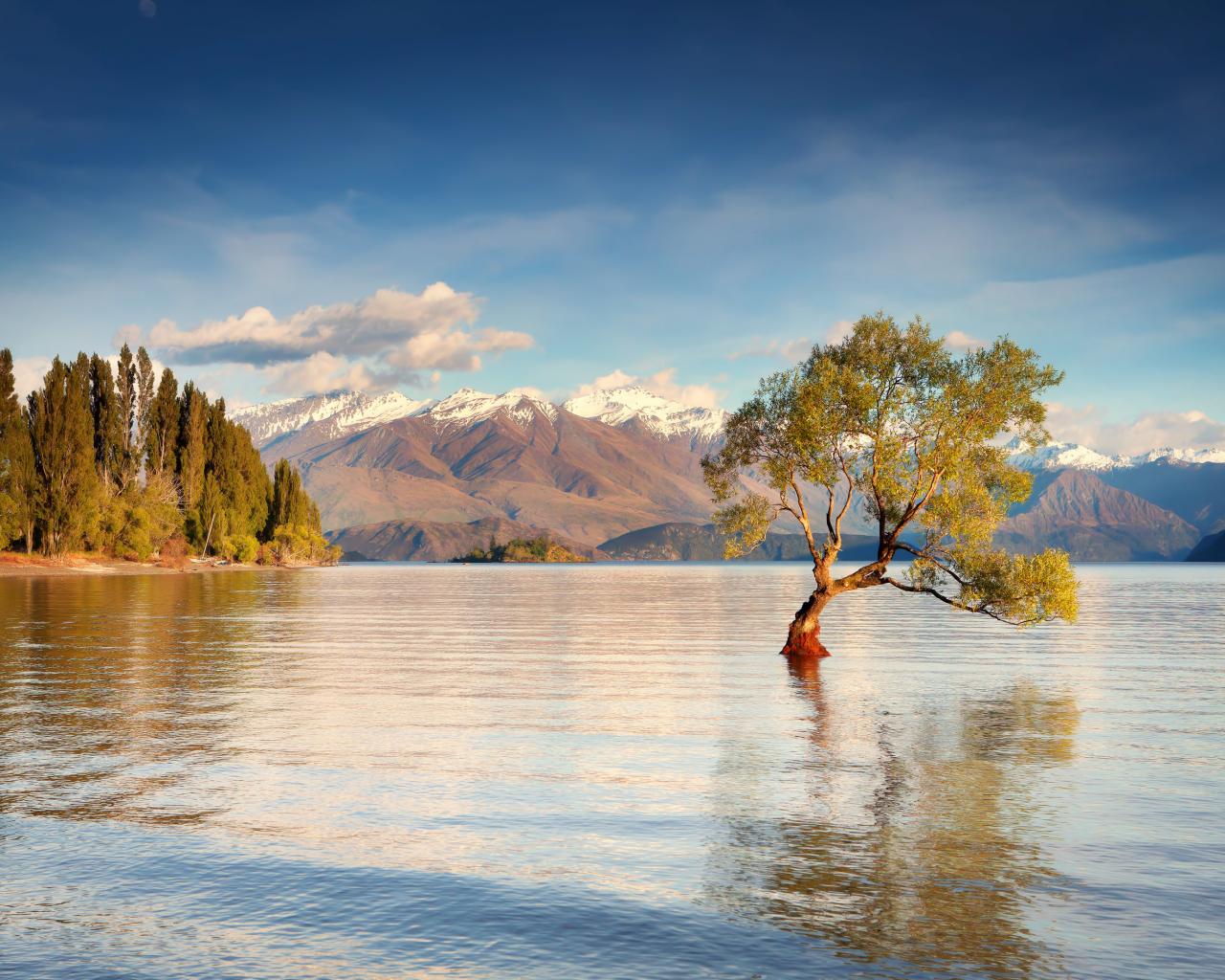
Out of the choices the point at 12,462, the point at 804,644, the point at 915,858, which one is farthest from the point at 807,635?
the point at 12,462

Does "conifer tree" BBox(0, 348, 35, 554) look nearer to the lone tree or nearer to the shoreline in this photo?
the shoreline

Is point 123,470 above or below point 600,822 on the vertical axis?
above

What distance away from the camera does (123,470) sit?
498 feet

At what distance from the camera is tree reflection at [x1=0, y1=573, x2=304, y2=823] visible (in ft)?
56.1

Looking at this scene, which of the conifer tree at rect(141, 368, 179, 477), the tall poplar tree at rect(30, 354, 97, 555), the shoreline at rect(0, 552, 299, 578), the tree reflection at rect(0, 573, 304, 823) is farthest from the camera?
the conifer tree at rect(141, 368, 179, 477)

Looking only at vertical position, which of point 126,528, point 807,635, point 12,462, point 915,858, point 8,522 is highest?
point 12,462

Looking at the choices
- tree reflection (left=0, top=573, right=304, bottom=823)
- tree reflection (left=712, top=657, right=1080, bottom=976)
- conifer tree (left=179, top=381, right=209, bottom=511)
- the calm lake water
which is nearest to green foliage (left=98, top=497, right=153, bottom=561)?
conifer tree (left=179, top=381, right=209, bottom=511)

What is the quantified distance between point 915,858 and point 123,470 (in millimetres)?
162173

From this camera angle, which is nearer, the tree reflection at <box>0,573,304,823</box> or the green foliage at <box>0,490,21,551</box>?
the tree reflection at <box>0,573,304,823</box>

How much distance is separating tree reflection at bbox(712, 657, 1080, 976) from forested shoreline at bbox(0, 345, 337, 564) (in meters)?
131

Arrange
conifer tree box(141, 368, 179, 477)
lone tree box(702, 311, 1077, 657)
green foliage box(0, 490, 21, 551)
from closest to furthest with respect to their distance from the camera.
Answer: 1. lone tree box(702, 311, 1077, 657)
2. green foliage box(0, 490, 21, 551)
3. conifer tree box(141, 368, 179, 477)

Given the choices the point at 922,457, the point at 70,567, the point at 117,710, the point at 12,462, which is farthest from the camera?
the point at 70,567

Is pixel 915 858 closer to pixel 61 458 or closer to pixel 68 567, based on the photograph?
pixel 61 458

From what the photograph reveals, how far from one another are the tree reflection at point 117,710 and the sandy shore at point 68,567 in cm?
7313
